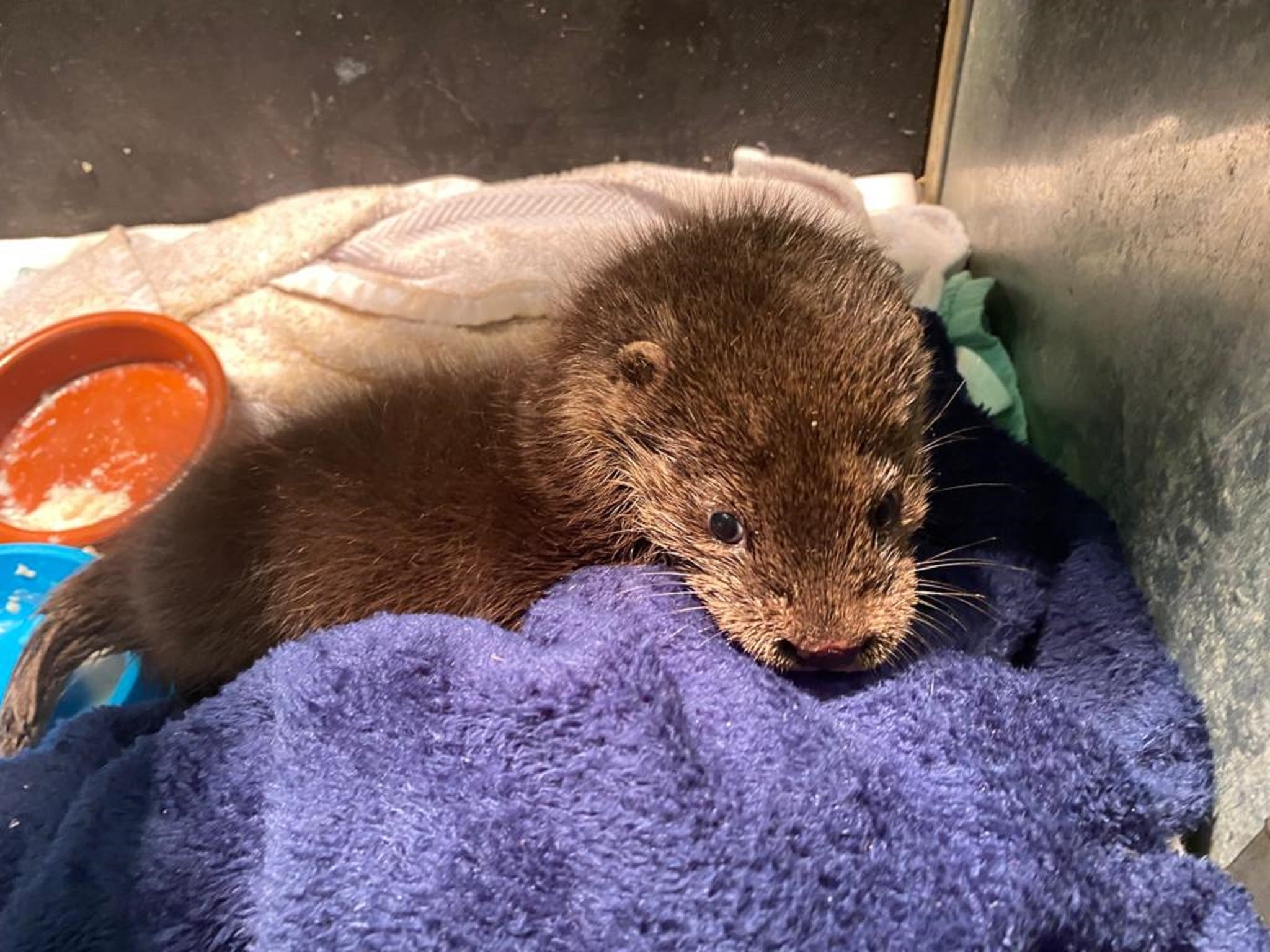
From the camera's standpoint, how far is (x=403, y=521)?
1522 millimetres

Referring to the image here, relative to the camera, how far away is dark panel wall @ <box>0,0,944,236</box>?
233cm

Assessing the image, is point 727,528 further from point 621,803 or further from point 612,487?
point 621,803

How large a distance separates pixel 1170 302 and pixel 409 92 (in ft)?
5.78

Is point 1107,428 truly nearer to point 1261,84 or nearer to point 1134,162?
point 1134,162

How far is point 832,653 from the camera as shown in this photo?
130 centimetres

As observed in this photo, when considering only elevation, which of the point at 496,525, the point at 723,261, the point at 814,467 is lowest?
the point at 496,525

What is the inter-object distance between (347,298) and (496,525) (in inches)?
42.4

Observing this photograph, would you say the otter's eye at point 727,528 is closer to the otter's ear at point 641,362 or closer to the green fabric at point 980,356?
the otter's ear at point 641,362

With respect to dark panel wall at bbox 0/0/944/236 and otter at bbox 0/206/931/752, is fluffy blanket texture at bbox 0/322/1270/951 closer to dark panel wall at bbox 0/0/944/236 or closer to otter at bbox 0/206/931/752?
otter at bbox 0/206/931/752

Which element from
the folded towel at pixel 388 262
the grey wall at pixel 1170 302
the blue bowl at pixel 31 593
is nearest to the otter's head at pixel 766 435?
the grey wall at pixel 1170 302

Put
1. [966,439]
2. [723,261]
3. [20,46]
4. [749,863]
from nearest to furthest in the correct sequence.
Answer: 1. [749,863]
2. [723,261]
3. [966,439]
4. [20,46]

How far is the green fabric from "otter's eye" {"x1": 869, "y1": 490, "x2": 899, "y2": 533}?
532 millimetres

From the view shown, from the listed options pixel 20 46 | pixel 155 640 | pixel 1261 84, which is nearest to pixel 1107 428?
pixel 1261 84

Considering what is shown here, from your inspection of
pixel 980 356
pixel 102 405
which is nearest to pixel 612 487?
pixel 980 356
